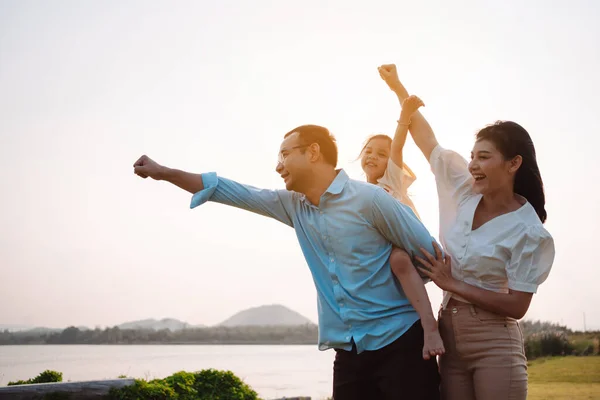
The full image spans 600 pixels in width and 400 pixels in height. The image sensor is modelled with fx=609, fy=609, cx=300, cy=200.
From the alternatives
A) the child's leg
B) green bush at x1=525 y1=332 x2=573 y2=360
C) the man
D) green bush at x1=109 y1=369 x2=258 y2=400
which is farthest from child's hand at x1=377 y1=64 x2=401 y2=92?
green bush at x1=525 y1=332 x2=573 y2=360

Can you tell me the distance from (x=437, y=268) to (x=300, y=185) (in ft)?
2.41

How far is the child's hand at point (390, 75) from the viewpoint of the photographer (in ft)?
11.3

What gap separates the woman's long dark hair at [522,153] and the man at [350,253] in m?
0.53

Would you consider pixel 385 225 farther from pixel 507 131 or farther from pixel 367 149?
pixel 367 149

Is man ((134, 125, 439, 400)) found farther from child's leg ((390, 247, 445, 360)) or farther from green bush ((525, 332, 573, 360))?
green bush ((525, 332, 573, 360))

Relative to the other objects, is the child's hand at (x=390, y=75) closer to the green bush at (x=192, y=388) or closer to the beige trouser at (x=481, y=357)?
the beige trouser at (x=481, y=357)

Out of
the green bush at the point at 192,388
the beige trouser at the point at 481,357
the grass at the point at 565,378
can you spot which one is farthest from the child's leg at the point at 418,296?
the grass at the point at 565,378

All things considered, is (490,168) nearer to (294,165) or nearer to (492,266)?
(492,266)

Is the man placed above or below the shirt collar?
below

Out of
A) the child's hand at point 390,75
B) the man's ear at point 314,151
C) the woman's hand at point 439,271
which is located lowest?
the woman's hand at point 439,271

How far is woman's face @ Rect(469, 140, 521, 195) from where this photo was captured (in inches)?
110

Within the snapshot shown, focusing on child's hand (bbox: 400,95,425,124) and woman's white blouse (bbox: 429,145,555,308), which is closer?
woman's white blouse (bbox: 429,145,555,308)

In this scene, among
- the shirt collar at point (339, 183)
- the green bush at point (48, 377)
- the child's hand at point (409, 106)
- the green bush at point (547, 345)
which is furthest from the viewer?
the green bush at point (547, 345)

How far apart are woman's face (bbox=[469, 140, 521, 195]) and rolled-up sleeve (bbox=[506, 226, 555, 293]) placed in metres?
0.27
